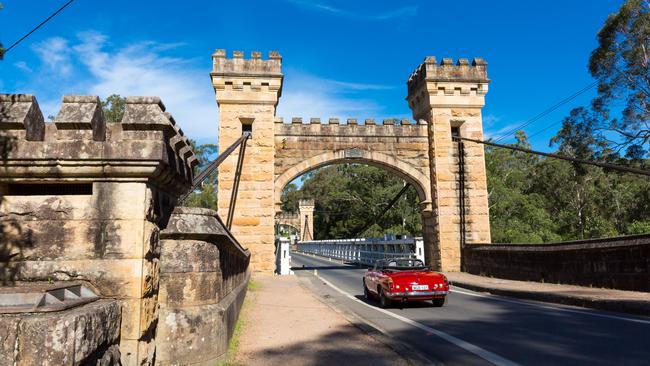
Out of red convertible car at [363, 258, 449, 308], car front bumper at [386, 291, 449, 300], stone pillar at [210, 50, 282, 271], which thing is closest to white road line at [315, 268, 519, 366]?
car front bumper at [386, 291, 449, 300]

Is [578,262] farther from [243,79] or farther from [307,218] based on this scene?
[307,218]

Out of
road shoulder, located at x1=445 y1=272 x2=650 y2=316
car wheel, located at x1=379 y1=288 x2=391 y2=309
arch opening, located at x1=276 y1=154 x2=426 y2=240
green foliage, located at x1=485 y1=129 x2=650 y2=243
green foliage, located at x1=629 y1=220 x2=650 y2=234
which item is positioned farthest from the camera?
arch opening, located at x1=276 y1=154 x2=426 y2=240

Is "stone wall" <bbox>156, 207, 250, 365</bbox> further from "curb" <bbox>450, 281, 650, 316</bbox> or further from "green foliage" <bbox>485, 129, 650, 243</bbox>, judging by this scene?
"green foliage" <bbox>485, 129, 650, 243</bbox>

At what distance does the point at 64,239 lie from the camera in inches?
130

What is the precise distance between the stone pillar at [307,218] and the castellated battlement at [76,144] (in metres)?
67.3

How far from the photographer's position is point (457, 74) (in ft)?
65.1

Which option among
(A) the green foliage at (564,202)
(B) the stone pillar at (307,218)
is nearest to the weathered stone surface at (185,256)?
(A) the green foliage at (564,202)

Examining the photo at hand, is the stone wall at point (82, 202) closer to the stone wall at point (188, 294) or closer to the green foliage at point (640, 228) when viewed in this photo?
the stone wall at point (188, 294)

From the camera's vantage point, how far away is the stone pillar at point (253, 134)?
18.4 metres

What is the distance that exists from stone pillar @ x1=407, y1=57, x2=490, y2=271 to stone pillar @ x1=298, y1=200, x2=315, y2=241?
5171cm

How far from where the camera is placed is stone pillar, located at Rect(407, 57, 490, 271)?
1925 cm

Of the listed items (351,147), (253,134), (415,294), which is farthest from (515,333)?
(253,134)

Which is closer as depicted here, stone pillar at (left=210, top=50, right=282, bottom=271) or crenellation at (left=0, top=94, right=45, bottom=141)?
crenellation at (left=0, top=94, right=45, bottom=141)

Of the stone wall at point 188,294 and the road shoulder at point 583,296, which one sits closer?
the stone wall at point 188,294
